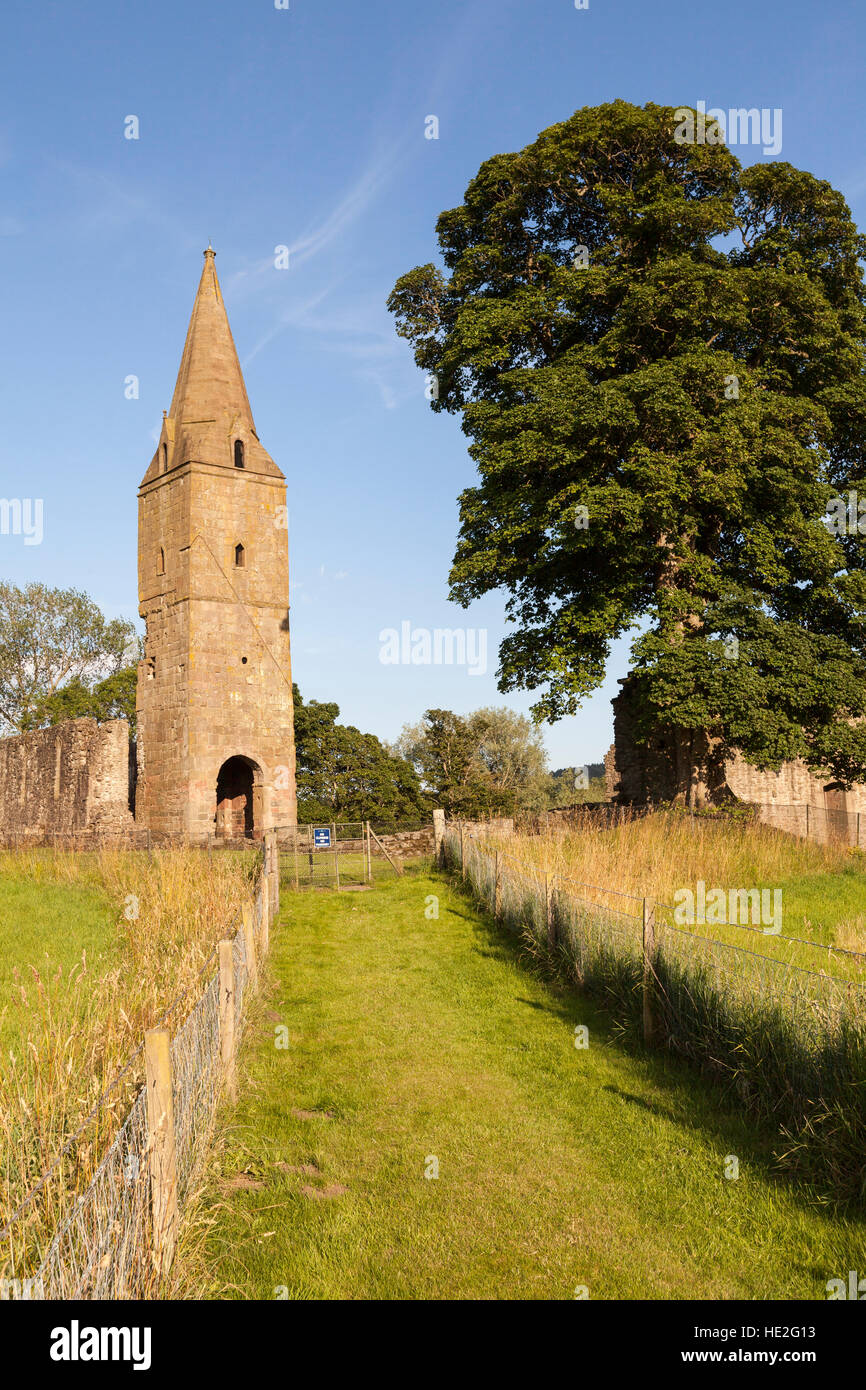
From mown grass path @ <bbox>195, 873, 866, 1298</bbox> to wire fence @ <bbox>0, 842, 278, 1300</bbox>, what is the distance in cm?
57

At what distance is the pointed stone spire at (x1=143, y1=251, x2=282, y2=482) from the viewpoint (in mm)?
33531

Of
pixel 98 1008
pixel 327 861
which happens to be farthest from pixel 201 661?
pixel 98 1008

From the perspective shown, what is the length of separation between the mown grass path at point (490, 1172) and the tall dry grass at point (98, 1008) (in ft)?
3.30

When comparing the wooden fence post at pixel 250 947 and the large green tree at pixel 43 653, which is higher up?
the large green tree at pixel 43 653

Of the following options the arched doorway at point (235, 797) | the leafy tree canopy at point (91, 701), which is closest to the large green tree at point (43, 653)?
the leafy tree canopy at point (91, 701)

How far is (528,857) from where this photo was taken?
1616 cm

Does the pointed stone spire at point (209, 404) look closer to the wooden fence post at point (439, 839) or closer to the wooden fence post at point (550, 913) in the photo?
the wooden fence post at point (439, 839)

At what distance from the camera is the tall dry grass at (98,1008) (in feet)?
15.9

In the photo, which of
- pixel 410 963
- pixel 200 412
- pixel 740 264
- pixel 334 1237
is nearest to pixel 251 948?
pixel 410 963

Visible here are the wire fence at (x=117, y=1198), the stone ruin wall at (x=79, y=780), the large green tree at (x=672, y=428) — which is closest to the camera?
the wire fence at (x=117, y=1198)

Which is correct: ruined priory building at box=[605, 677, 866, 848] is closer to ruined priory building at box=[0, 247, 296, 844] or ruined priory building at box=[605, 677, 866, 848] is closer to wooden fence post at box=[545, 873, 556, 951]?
wooden fence post at box=[545, 873, 556, 951]

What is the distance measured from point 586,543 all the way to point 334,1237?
56.2 feet

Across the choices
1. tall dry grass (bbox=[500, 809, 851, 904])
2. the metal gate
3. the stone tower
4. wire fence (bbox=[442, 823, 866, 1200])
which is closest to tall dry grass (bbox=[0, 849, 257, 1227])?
wire fence (bbox=[442, 823, 866, 1200])
